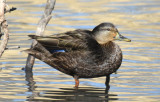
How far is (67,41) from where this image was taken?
417 inches

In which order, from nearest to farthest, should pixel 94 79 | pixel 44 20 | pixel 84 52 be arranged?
pixel 84 52 < pixel 94 79 < pixel 44 20

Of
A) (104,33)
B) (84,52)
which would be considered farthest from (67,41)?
(104,33)

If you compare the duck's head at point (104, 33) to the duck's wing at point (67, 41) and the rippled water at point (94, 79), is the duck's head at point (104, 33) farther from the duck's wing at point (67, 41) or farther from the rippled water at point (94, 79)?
the rippled water at point (94, 79)

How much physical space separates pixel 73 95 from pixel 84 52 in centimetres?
86

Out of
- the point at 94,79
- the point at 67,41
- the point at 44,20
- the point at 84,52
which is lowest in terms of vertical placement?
the point at 94,79

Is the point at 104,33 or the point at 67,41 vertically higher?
the point at 104,33

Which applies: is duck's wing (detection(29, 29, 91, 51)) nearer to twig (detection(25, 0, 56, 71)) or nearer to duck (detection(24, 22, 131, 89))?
duck (detection(24, 22, 131, 89))

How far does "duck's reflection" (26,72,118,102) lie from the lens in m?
9.73

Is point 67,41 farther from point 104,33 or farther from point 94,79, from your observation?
point 94,79

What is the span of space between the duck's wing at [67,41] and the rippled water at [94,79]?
0.75m

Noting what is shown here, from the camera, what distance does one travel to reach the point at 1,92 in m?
10.1

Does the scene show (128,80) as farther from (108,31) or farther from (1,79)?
(1,79)

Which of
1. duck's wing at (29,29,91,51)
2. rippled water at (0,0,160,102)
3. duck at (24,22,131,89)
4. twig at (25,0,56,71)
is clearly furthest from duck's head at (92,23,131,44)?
twig at (25,0,56,71)

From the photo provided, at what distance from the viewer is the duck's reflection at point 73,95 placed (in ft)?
31.9
